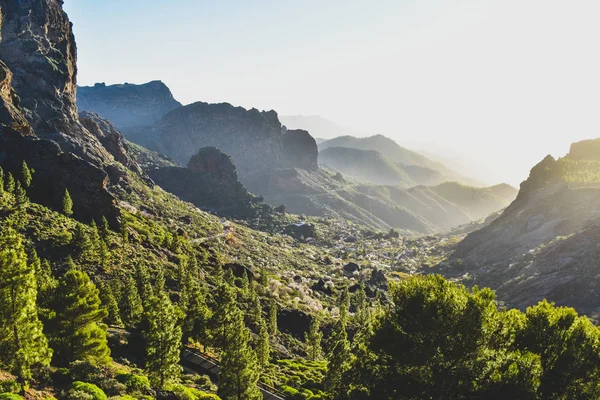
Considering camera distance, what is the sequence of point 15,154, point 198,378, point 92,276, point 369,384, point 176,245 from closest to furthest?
point 369,384 < point 198,378 < point 92,276 < point 15,154 < point 176,245

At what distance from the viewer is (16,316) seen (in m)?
31.4

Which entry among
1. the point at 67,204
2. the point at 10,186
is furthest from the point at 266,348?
the point at 10,186

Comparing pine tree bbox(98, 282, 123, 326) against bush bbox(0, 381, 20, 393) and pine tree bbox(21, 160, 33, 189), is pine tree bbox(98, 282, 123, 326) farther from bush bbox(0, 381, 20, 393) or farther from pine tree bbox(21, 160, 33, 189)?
pine tree bbox(21, 160, 33, 189)

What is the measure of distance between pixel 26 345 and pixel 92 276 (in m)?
58.7

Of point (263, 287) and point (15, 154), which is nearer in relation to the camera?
point (15, 154)

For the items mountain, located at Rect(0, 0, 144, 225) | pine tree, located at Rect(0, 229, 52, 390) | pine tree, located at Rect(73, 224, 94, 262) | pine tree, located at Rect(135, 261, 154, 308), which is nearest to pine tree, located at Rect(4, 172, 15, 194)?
mountain, located at Rect(0, 0, 144, 225)

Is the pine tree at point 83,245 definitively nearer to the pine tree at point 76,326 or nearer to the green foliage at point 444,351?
the pine tree at point 76,326

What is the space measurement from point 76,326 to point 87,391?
39.8 ft

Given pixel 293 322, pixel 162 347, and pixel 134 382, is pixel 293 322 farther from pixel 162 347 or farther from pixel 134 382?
pixel 134 382

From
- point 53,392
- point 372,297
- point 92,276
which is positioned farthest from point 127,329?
point 372,297

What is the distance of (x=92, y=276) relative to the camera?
8538cm

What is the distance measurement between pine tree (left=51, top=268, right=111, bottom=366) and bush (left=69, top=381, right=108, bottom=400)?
8.51 m

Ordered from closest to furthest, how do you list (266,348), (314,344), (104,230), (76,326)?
(76,326), (266,348), (314,344), (104,230)

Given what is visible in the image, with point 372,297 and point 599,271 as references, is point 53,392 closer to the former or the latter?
point 372,297
